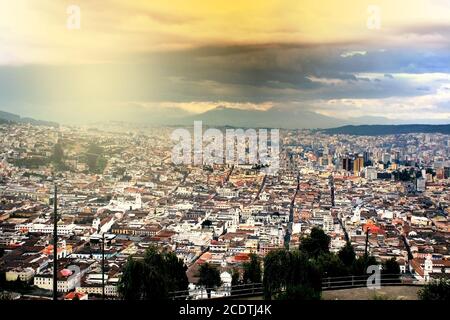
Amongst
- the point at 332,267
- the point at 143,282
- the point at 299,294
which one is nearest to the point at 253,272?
the point at 332,267

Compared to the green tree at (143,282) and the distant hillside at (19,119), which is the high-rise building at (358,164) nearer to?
the distant hillside at (19,119)

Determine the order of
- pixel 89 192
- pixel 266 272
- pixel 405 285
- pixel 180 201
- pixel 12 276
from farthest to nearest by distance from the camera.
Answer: pixel 180 201 < pixel 89 192 < pixel 12 276 < pixel 266 272 < pixel 405 285

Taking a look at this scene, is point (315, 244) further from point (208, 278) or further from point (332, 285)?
point (332, 285)

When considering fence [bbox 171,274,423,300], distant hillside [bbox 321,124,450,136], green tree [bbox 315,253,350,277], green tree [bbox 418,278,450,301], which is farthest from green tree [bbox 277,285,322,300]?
distant hillside [bbox 321,124,450,136]
